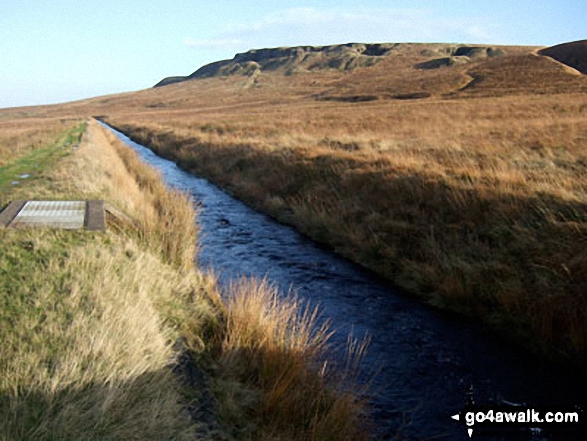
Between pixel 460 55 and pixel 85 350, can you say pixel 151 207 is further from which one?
pixel 460 55

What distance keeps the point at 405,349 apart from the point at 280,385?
2614mm

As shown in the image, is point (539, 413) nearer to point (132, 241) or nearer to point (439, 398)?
point (439, 398)

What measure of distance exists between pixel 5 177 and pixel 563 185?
49.8ft

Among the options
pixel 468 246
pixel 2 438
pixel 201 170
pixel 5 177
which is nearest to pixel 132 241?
pixel 2 438

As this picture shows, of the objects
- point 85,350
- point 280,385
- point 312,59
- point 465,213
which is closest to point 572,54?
point 465,213

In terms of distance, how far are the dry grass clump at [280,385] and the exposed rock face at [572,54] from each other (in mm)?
89396

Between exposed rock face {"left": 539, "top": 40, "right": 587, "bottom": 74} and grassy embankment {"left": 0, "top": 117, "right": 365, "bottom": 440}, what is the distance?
294 ft

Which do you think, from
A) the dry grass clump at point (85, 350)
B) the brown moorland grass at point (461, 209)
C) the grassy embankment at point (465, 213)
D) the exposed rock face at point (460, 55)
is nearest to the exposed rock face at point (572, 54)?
the exposed rock face at point (460, 55)

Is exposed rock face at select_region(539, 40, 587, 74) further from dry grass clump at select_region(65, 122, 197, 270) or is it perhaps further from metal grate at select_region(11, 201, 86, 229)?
metal grate at select_region(11, 201, 86, 229)

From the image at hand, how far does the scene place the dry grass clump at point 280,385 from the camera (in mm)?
4410

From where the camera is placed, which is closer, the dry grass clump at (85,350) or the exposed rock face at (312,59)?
the dry grass clump at (85,350)

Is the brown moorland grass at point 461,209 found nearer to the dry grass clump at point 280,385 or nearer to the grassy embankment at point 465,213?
the grassy embankment at point 465,213

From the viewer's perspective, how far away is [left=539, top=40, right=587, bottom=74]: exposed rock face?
3174 inches

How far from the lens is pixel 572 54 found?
283 feet
